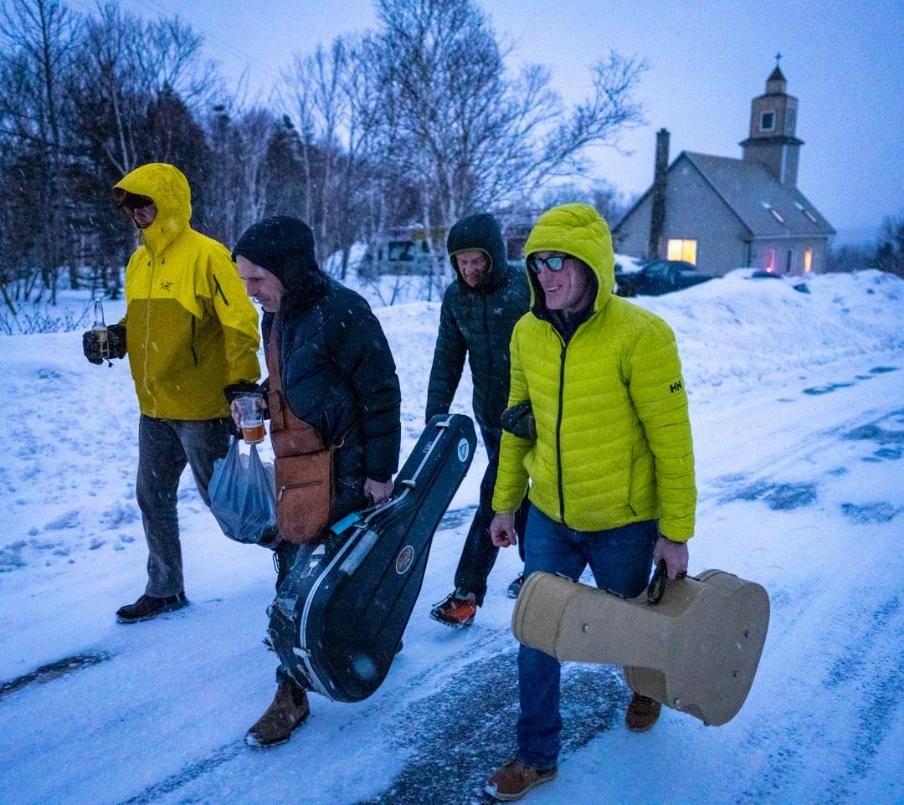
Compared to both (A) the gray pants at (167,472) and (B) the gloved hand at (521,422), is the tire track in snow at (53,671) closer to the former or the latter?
(A) the gray pants at (167,472)

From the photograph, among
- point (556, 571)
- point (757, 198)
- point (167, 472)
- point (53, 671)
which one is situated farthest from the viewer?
point (757, 198)

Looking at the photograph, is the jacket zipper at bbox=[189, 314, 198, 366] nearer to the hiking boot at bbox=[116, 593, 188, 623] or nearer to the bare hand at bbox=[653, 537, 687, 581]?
the hiking boot at bbox=[116, 593, 188, 623]

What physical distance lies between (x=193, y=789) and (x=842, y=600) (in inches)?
128

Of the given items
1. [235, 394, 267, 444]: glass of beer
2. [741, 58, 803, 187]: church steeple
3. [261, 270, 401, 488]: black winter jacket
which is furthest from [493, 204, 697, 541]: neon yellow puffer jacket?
[741, 58, 803, 187]: church steeple

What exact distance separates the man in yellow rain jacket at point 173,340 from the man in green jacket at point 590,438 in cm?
150

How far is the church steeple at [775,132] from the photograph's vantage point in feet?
148

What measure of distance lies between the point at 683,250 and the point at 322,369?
3891 centimetres

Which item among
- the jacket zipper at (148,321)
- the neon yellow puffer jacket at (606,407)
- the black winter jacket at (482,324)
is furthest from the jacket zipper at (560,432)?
the jacket zipper at (148,321)

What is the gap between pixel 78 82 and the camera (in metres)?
15.5

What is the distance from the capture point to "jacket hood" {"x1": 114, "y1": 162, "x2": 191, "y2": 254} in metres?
3.23

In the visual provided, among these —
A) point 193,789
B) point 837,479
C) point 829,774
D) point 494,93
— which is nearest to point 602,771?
point 829,774

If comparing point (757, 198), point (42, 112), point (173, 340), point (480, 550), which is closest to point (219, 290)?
point (173, 340)

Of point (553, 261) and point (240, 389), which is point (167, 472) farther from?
point (553, 261)

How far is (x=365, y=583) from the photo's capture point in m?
2.66
